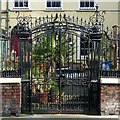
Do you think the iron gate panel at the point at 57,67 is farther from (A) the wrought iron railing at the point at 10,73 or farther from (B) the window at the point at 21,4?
(B) the window at the point at 21,4

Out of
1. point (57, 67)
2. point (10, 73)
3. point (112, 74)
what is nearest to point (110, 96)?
point (112, 74)

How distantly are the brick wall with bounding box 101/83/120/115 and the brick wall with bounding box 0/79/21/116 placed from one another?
230 cm

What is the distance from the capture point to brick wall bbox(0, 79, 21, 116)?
1120 cm

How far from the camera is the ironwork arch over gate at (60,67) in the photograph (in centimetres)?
1166

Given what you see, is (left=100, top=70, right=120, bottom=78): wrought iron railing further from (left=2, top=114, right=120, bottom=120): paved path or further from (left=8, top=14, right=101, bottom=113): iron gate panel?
(left=2, top=114, right=120, bottom=120): paved path

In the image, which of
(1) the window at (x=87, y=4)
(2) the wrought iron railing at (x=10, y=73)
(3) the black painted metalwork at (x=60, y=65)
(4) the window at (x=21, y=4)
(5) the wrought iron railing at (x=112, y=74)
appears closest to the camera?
(2) the wrought iron railing at (x=10, y=73)

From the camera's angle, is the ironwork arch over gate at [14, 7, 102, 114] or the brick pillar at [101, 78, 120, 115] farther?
the ironwork arch over gate at [14, 7, 102, 114]

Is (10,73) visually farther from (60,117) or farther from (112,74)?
(112,74)

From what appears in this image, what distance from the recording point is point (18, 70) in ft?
37.8

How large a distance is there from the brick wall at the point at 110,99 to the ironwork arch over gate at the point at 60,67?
273 millimetres

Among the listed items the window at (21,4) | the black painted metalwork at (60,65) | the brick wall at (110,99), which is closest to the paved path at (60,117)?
the brick wall at (110,99)

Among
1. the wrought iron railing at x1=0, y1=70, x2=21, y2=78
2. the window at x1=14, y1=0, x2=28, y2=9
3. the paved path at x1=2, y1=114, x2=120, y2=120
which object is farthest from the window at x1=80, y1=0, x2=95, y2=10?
the paved path at x1=2, y1=114, x2=120, y2=120

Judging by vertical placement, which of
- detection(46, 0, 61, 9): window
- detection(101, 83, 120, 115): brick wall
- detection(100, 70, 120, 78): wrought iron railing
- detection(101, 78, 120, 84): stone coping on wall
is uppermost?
detection(46, 0, 61, 9): window

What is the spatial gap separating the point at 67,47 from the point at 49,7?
50.0ft
